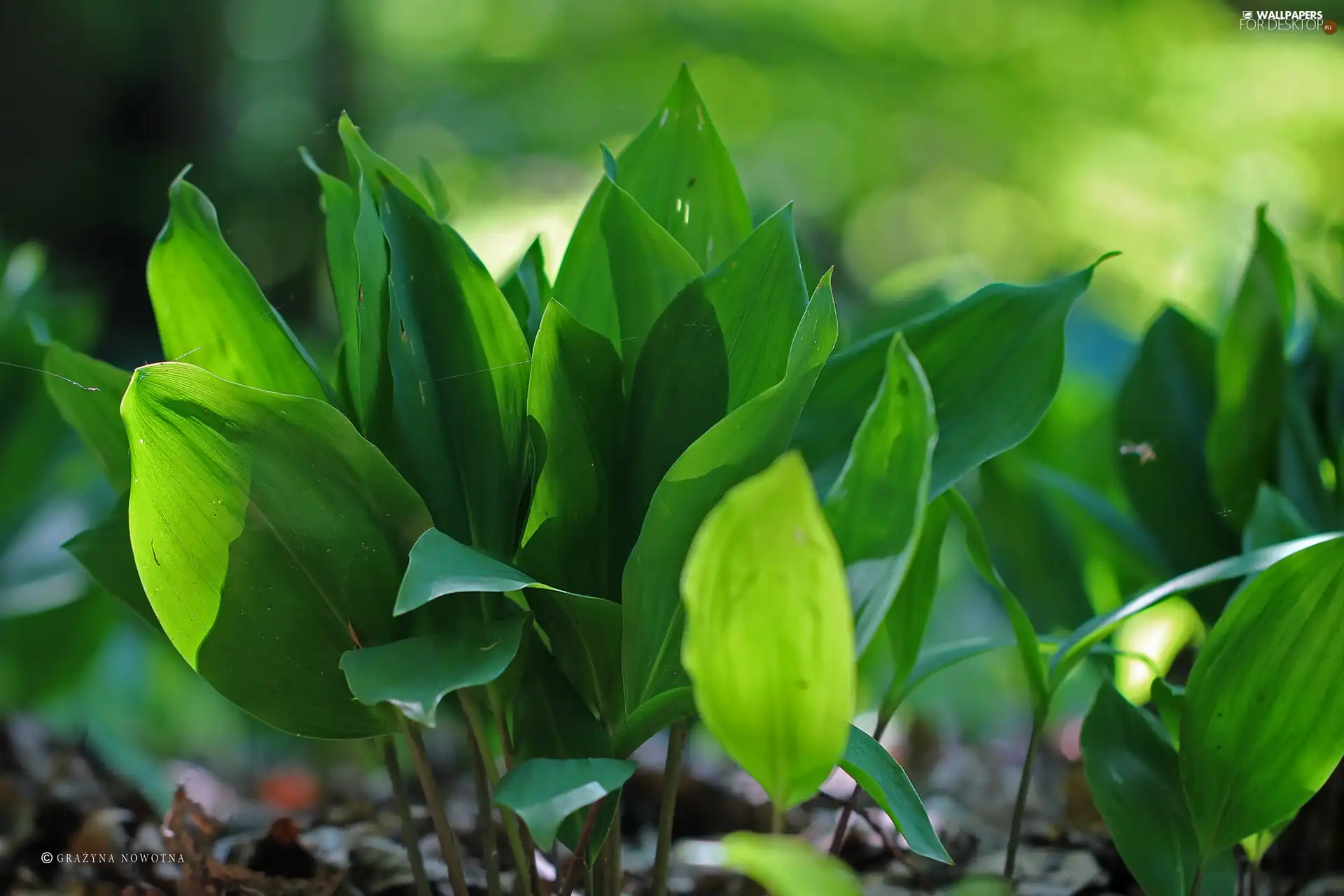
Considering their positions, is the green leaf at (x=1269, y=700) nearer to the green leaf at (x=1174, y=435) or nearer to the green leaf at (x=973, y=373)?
the green leaf at (x=973, y=373)

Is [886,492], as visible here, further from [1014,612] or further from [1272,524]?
[1272,524]

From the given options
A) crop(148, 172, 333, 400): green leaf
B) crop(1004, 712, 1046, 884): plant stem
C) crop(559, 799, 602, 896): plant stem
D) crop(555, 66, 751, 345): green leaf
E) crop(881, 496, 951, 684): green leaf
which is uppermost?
crop(555, 66, 751, 345): green leaf

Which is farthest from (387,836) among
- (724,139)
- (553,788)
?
(724,139)

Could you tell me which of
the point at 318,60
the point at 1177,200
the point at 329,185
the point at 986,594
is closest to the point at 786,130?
the point at 1177,200

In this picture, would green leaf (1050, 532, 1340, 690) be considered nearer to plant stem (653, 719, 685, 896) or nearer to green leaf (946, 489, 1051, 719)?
green leaf (946, 489, 1051, 719)

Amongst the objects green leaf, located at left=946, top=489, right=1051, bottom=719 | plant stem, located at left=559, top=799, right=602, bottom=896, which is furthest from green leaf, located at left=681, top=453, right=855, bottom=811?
green leaf, located at left=946, top=489, right=1051, bottom=719

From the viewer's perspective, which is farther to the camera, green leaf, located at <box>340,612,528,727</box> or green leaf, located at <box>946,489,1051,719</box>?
green leaf, located at <box>946,489,1051,719</box>

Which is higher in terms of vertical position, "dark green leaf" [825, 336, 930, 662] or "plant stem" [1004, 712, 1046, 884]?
"dark green leaf" [825, 336, 930, 662]
